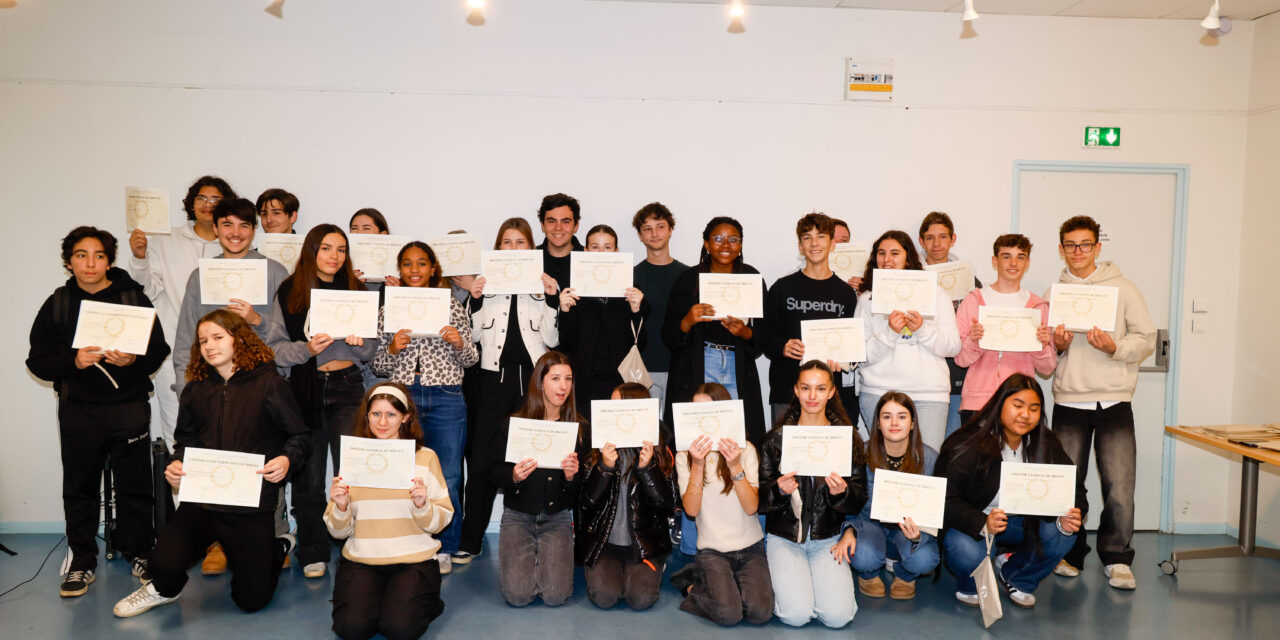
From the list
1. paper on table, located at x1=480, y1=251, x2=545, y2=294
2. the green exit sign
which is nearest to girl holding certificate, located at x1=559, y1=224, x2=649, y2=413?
paper on table, located at x1=480, y1=251, x2=545, y2=294

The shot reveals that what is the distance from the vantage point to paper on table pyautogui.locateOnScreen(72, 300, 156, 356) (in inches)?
159

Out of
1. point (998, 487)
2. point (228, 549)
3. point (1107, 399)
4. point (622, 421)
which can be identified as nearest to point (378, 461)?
point (228, 549)

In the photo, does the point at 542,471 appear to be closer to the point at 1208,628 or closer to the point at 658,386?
the point at 658,386

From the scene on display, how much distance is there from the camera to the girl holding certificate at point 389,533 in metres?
3.61

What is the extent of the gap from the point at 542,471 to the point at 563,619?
78 cm

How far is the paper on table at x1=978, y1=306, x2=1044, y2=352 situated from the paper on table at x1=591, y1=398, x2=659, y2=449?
199 cm

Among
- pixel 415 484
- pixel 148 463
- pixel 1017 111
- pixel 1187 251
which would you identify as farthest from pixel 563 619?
pixel 1187 251

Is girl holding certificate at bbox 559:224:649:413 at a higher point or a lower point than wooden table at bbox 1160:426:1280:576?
higher

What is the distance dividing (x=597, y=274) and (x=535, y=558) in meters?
1.61

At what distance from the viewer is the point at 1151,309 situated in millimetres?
5672

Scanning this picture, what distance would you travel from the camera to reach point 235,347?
12.6ft

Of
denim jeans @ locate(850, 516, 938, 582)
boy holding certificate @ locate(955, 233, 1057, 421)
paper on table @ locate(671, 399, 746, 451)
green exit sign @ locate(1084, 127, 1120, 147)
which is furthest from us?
green exit sign @ locate(1084, 127, 1120, 147)

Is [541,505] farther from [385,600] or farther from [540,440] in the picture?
[385,600]

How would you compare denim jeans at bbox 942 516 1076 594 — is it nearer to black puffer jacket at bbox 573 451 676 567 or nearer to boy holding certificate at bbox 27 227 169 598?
black puffer jacket at bbox 573 451 676 567
